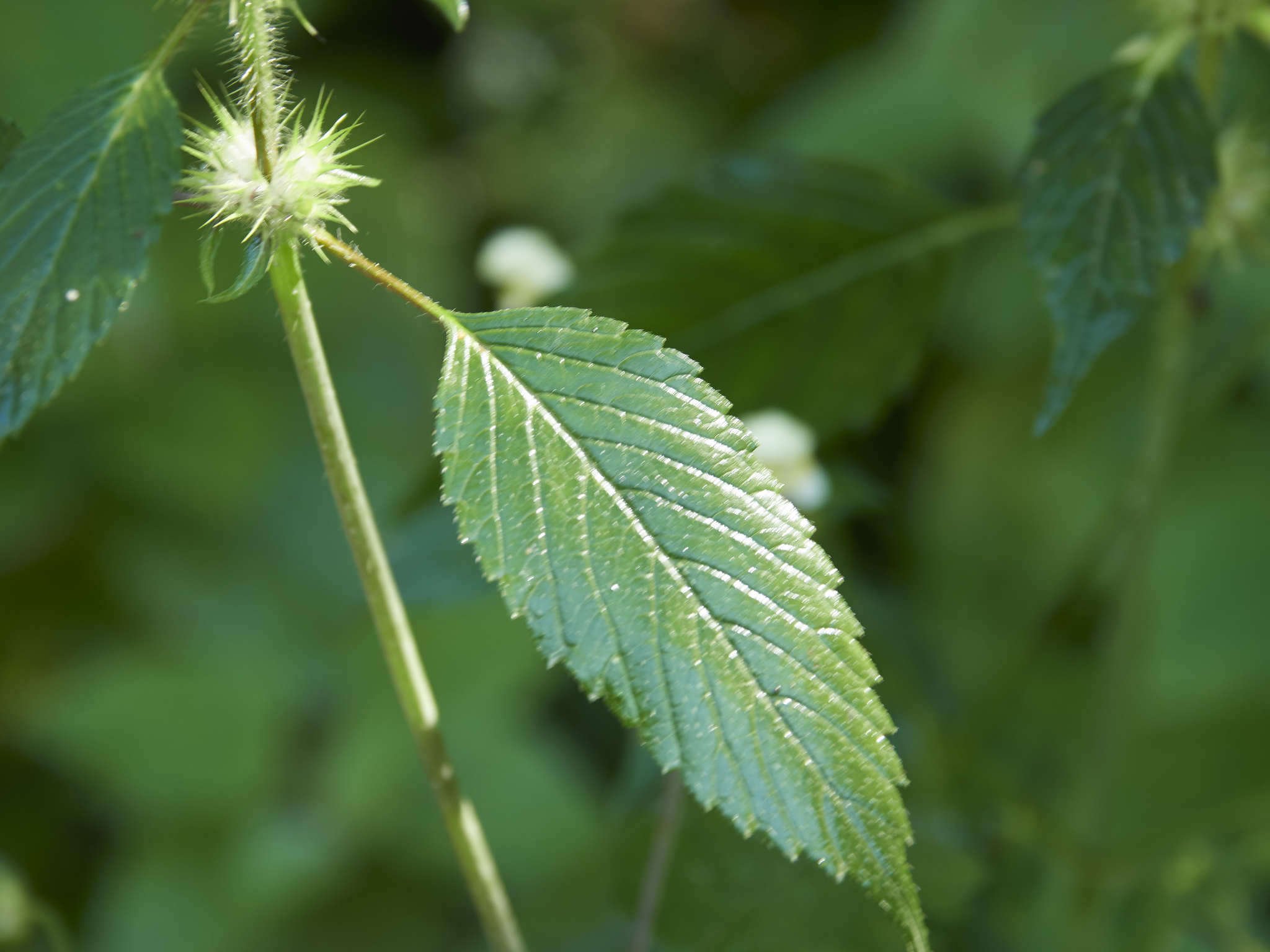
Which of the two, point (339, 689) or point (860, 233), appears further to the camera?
point (339, 689)

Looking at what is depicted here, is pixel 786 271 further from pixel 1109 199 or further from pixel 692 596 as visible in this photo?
pixel 692 596

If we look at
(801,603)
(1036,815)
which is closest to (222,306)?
(1036,815)

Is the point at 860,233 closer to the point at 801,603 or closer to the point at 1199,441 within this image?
the point at 801,603

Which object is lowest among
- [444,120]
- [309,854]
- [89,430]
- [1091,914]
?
[1091,914]

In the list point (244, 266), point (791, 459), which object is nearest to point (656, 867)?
point (791, 459)

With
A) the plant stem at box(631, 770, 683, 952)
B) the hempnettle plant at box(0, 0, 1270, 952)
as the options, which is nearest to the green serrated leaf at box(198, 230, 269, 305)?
the hempnettle plant at box(0, 0, 1270, 952)

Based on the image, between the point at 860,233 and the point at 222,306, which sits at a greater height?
the point at 222,306

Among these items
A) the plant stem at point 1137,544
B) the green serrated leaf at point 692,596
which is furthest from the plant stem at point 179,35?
the plant stem at point 1137,544

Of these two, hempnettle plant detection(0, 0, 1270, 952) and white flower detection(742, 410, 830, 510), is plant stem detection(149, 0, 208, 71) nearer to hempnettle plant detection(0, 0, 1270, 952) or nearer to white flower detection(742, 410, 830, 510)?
hempnettle plant detection(0, 0, 1270, 952)
